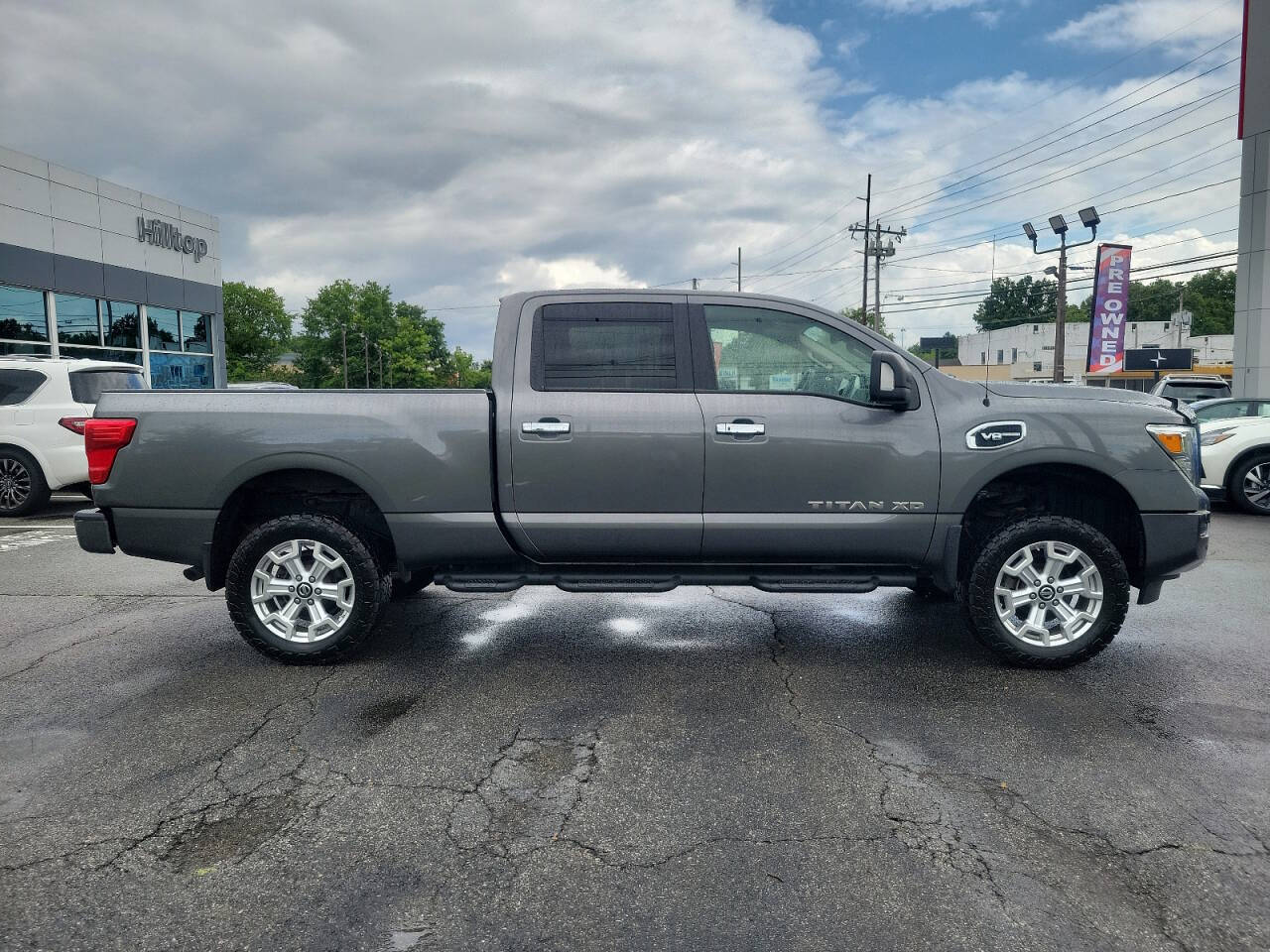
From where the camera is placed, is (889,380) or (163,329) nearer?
(889,380)

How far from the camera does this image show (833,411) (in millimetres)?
4828

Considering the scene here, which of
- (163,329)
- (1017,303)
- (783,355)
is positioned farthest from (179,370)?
(1017,303)

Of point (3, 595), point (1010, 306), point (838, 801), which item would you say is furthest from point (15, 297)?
point (1010, 306)

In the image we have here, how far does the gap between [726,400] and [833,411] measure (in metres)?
0.57

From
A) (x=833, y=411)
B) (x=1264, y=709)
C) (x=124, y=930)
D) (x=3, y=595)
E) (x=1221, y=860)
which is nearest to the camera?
(x=124, y=930)

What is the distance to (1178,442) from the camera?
484 centimetres

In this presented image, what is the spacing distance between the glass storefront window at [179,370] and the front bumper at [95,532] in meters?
24.6

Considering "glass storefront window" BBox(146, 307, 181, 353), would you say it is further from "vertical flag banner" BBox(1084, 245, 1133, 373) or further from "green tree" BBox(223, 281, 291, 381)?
"green tree" BBox(223, 281, 291, 381)

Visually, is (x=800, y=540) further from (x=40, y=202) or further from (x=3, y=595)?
(x=40, y=202)

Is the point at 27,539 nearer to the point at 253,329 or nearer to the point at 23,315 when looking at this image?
the point at 23,315

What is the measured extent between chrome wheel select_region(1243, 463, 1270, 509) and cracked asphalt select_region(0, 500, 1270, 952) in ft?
22.6

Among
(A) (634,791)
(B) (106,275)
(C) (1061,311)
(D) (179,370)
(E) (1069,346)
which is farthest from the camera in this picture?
(E) (1069,346)

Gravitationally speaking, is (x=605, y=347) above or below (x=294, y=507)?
above

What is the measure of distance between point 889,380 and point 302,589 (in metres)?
3.28
